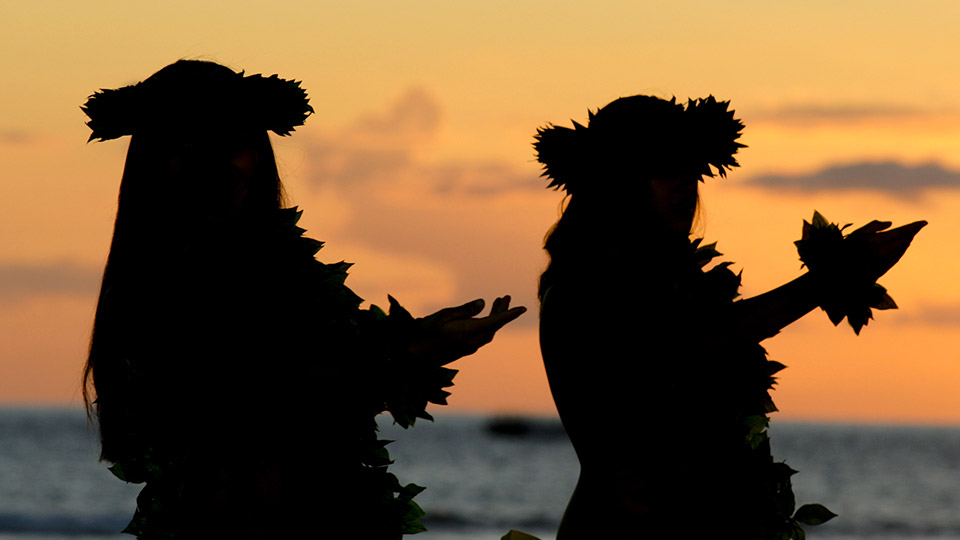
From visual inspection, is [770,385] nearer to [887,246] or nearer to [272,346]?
[887,246]

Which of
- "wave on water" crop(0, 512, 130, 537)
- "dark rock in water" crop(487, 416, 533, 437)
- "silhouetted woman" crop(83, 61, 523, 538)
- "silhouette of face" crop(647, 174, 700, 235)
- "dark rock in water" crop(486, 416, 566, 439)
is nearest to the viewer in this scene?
"silhouetted woman" crop(83, 61, 523, 538)

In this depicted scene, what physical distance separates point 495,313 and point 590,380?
510 millimetres

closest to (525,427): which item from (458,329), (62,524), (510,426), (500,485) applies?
(510,426)

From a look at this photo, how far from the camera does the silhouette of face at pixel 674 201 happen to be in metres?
3.53

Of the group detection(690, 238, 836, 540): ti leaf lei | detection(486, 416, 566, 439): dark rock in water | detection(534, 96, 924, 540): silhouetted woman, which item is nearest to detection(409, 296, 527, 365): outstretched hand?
detection(534, 96, 924, 540): silhouetted woman

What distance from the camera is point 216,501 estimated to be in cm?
339

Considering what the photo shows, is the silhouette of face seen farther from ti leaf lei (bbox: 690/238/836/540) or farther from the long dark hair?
the long dark hair

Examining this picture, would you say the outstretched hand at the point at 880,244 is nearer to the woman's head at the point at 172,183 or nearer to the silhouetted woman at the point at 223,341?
the silhouetted woman at the point at 223,341

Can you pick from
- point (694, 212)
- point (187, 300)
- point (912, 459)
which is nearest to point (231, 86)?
point (187, 300)

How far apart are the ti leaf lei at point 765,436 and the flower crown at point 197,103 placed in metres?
1.21

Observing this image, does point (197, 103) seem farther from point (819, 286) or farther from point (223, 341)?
point (819, 286)

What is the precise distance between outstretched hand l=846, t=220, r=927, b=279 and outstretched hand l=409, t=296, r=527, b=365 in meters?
0.88

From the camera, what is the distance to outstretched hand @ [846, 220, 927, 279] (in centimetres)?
316

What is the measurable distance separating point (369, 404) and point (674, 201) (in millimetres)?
996
